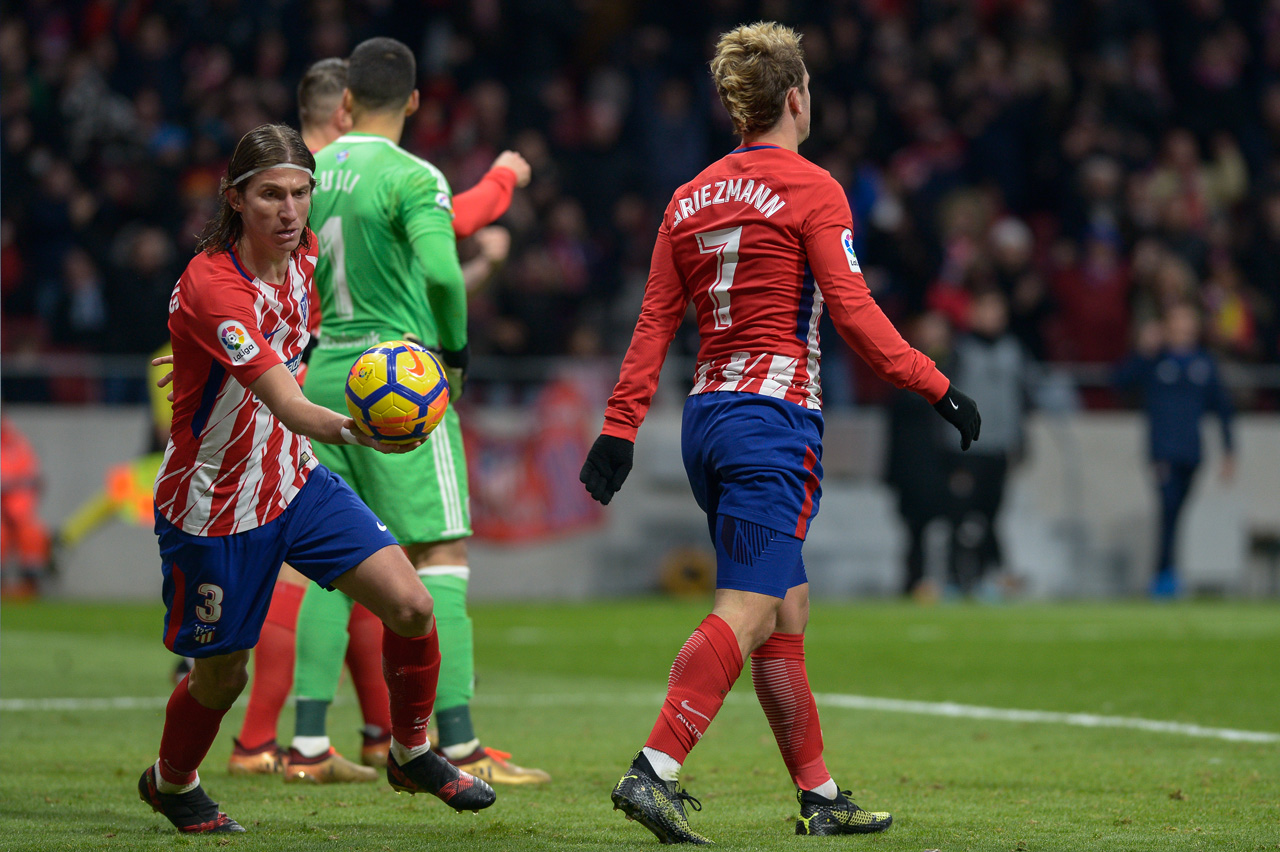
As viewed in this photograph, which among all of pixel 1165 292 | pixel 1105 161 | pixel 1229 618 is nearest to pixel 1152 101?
pixel 1105 161

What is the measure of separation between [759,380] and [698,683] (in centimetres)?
84

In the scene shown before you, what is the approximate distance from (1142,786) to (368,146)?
11.1ft

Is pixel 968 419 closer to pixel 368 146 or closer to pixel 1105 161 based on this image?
pixel 368 146

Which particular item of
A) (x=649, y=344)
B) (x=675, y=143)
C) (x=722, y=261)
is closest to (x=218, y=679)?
(x=649, y=344)

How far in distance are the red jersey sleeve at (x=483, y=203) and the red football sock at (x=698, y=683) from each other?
227 centimetres

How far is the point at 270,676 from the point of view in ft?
20.4

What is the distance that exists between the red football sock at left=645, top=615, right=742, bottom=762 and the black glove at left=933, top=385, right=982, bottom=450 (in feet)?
2.64

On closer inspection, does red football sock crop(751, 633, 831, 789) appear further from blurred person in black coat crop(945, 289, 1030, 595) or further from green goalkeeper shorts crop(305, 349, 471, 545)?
blurred person in black coat crop(945, 289, 1030, 595)

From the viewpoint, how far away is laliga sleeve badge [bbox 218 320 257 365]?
14.8 ft

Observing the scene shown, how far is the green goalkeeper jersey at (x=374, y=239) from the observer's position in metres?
5.97

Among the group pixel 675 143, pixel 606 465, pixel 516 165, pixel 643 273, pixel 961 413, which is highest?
pixel 675 143

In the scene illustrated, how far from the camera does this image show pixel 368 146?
6125mm

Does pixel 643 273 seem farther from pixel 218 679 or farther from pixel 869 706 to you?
pixel 218 679

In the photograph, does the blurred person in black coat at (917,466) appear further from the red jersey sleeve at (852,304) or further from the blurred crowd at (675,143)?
the red jersey sleeve at (852,304)
